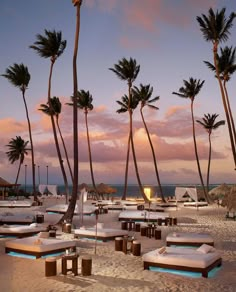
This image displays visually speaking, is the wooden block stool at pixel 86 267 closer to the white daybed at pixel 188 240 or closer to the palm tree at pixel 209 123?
the white daybed at pixel 188 240

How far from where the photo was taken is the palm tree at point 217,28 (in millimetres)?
25781

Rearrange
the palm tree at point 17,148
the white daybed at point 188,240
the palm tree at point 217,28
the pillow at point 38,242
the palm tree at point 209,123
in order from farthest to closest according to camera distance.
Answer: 1. the palm tree at point 17,148
2. the palm tree at point 209,123
3. the palm tree at point 217,28
4. the white daybed at point 188,240
5. the pillow at point 38,242

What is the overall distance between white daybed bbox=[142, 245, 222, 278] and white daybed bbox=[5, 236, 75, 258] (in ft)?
9.26

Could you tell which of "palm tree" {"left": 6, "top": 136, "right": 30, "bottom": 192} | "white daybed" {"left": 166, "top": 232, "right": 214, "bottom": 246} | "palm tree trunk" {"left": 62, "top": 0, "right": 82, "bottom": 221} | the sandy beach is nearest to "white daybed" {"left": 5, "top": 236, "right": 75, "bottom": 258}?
the sandy beach

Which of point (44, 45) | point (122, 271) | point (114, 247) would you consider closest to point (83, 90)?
point (44, 45)

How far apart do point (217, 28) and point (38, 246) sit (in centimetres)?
2157

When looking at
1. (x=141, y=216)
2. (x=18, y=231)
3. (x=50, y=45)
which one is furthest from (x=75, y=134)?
(x=50, y=45)

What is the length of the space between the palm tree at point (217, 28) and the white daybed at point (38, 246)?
18.0m

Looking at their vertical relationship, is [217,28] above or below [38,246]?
above

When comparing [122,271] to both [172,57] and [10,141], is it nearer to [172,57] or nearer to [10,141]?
[172,57]

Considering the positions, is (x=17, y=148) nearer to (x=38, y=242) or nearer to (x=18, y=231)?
(x=18, y=231)

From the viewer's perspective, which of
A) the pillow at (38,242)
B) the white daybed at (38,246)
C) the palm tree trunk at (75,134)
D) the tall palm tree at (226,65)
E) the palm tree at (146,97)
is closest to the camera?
the white daybed at (38,246)

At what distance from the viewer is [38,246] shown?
10391 millimetres

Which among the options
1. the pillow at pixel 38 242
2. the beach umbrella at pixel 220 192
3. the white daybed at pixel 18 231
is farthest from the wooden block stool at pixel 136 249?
the beach umbrella at pixel 220 192
